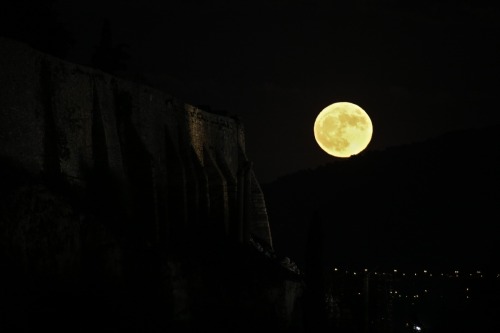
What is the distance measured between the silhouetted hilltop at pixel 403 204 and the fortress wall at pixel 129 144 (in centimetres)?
3657

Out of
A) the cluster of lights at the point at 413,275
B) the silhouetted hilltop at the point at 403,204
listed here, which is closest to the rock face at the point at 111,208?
the cluster of lights at the point at 413,275

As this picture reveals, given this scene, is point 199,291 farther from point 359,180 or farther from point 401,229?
point 359,180

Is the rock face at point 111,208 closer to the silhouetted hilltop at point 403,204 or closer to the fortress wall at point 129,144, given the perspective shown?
the fortress wall at point 129,144

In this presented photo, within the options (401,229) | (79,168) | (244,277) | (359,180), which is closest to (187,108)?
(244,277)

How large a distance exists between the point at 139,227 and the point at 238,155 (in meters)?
12.7

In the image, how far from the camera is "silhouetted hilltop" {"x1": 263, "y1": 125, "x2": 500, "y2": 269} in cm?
8275

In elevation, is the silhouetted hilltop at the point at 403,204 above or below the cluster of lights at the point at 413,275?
above

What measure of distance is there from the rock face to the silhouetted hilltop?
130 ft

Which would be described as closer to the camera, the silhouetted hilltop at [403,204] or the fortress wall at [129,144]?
the fortress wall at [129,144]

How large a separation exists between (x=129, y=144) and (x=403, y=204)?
217 ft

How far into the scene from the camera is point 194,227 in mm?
34812

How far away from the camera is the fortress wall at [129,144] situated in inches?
991

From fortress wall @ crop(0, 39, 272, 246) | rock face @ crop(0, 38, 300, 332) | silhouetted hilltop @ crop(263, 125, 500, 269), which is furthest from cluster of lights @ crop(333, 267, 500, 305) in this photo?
rock face @ crop(0, 38, 300, 332)

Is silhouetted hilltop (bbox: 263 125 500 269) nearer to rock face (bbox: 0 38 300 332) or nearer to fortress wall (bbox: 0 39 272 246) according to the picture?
fortress wall (bbox: 0 39 272 246)
